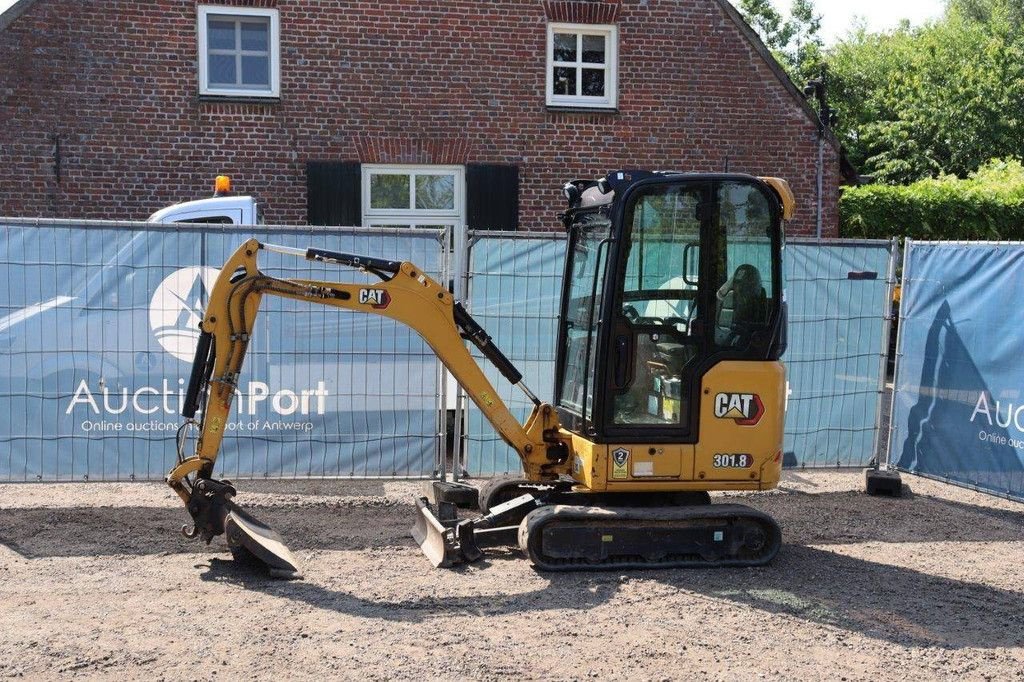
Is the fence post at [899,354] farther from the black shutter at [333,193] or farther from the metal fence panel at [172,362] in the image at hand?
the black shutter at [333,193]

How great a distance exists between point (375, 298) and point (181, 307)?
7.02 ft

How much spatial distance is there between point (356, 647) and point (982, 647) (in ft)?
10.1

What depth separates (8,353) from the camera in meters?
8.22

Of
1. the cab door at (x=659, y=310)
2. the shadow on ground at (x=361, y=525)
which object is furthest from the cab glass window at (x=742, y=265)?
the shadow on ground at (x=361, y=525)

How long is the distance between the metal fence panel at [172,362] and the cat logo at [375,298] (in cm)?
167

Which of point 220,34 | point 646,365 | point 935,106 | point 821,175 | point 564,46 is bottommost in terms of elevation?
point 646,365

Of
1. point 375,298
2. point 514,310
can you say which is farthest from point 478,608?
point 514,310

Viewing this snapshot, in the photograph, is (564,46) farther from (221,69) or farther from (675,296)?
(675,296)

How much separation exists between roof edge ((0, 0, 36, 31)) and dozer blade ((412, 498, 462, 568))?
1098cm

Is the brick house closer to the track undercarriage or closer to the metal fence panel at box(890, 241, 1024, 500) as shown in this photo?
the metal fence panel at box(890, 241, 1024, 500)

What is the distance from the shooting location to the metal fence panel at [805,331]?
8945 millimetres

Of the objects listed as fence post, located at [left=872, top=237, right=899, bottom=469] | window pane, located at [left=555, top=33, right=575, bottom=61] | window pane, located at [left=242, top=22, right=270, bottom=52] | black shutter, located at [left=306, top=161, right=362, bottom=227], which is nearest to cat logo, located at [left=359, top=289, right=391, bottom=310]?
fence post, located at [left=872, top=237, right=899, bottom=469]

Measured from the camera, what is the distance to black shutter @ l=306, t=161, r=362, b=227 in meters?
16.1

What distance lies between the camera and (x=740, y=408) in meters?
7.01
